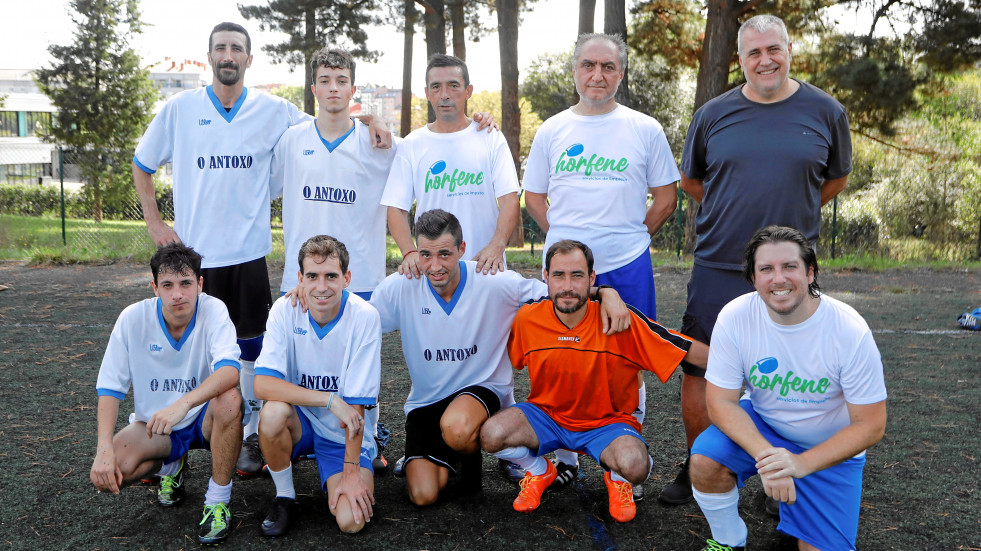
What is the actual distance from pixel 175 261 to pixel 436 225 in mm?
1146

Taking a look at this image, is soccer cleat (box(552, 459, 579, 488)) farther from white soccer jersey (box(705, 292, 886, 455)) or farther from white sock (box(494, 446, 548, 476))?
white soccer jersey (box(705, 292, 886, 455))

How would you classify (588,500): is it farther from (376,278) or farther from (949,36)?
(949,36)

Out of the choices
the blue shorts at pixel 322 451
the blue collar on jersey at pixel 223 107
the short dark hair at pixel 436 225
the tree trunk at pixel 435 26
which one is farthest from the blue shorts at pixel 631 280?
the tree trunk at pixel 435 26

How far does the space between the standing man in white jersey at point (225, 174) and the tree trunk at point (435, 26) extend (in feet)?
40.9

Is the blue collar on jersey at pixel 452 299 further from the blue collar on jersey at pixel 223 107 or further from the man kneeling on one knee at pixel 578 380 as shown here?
the blue collar on jersey at pixel 223 107

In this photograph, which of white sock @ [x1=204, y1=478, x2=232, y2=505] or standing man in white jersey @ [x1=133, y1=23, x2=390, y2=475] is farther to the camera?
standing man in white jersey @ [x1=133, y1=23, x2=390, y2=475]

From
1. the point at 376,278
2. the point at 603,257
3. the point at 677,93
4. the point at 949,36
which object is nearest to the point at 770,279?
the point at 603,257

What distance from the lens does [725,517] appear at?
9.45 ft

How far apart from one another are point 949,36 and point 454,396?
1269cm

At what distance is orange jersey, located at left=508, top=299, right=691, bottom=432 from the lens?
3368 mm

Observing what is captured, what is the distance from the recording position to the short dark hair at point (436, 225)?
345 cm

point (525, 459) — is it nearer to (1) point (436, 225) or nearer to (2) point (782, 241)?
(1) point (436, 225)

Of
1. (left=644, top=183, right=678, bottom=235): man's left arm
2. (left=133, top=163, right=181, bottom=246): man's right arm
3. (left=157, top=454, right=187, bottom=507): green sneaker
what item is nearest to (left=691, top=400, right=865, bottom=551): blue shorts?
(left=644, top=183, right=678, bottom=235): man's left arm

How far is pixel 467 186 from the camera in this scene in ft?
12.9
